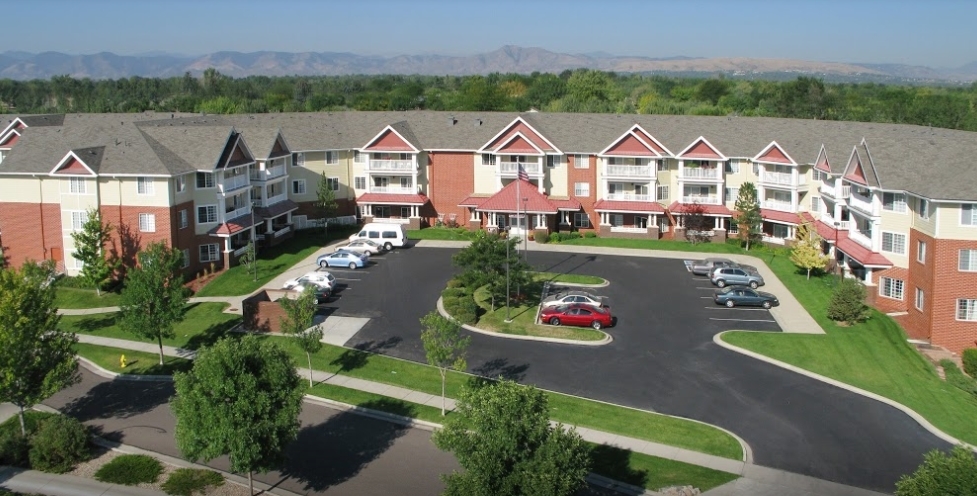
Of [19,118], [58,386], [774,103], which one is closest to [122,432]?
[58,386]

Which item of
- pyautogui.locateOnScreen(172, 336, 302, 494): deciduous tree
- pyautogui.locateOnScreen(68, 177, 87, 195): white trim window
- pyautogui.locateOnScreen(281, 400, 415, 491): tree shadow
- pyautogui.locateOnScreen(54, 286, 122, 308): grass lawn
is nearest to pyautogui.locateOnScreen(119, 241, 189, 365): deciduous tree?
pyautogui.locateOnScreen(54, 286, 122, 308): grass lawn

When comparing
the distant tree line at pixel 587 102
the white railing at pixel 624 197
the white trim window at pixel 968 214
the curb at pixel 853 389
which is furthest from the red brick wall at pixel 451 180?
the distant tree line at pixel 587 102

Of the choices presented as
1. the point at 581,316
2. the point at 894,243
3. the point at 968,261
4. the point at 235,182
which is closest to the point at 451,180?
the point at 235,182

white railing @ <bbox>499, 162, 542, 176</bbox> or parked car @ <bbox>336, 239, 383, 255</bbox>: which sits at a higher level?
white railing @ <bbox>499, 162, 542, 176</bbox>

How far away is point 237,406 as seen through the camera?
1089 inches

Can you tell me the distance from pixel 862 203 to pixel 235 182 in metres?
41.4

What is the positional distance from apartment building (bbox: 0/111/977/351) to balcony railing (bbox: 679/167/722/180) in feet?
0.26

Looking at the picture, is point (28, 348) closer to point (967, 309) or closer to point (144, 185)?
point (144, 185)

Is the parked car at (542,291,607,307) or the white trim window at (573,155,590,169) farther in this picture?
the white trim window at (573,155,590,169)

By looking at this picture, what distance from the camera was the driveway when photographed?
34125 millimetres

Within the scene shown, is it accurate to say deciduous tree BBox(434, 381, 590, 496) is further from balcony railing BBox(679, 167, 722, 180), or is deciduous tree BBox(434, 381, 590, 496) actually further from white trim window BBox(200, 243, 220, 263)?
balcony railing BBox(679, 167, 722, 180)

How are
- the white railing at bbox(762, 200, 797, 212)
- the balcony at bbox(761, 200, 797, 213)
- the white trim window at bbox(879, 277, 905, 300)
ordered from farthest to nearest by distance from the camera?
the white railing at bbox(762, 200, 797, 212) → the balcony at bbox(761, 200, 797, 213) → the white trim window at bbox(879, 277, 905, 300)

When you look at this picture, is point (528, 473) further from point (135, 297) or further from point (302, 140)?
point (302, 140)

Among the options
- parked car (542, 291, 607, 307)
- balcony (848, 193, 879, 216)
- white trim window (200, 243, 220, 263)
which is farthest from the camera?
white trim window (200, 243, 220, 263)
